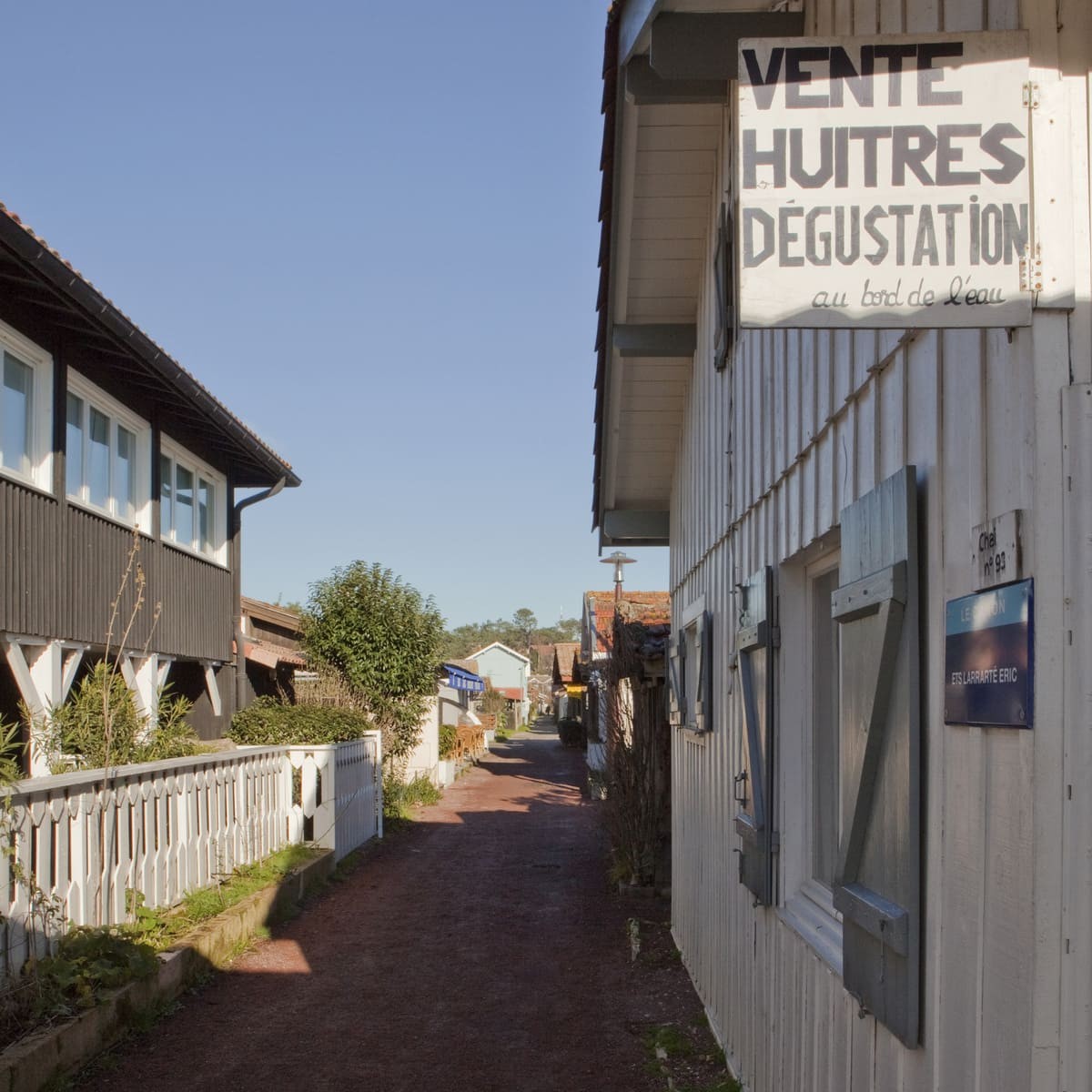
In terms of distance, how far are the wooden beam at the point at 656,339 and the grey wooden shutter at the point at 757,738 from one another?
3033mm

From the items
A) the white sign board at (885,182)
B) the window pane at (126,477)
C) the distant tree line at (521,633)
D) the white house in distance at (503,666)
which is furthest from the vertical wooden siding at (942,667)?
the distant tree line at (521,633)

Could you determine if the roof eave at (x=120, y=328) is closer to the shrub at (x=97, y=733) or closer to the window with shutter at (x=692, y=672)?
the shrub at (x=97, y=733)

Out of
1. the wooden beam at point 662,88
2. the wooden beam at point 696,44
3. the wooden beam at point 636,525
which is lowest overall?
the wooden beam at point 636,525

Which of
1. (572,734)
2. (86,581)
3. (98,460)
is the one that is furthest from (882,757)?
(572,734)

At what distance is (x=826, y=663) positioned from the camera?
16.1 ft

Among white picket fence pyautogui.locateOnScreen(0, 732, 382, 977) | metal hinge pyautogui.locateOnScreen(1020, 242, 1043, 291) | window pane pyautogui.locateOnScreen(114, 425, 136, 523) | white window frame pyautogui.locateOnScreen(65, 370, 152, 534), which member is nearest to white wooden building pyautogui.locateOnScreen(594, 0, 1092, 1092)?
metal hinge pyautogui.locateOnScreen(1020, 242, 1043, 291)

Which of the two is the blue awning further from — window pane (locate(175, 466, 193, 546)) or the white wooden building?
the white wooden building

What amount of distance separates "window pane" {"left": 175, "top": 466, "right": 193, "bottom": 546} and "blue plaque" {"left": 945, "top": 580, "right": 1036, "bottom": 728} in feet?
44.6

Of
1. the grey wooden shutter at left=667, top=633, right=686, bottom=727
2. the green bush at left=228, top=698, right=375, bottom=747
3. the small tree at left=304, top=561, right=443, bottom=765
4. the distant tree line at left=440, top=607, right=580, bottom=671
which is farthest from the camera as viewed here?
the distant tree line at left=440, top=607, right=580, bottom=671

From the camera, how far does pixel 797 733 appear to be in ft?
16.3

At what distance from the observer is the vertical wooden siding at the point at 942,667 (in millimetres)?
2369

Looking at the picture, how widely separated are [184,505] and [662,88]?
11.3m

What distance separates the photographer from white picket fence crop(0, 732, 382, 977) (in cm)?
588

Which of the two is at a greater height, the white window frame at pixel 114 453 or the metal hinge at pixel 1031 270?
the white window frame at pixel 114 453
